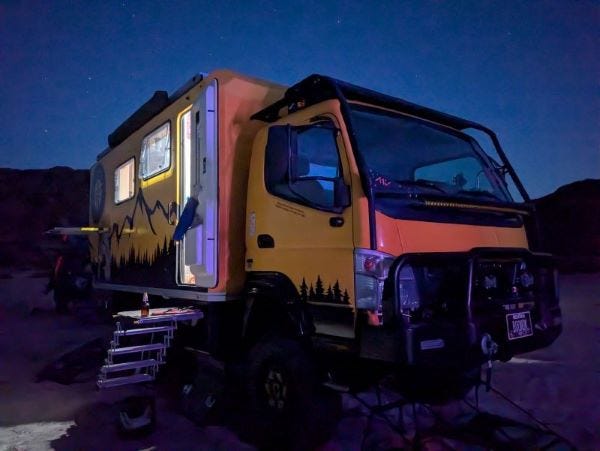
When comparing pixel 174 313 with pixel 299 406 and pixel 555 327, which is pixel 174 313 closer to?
pixel 299 406

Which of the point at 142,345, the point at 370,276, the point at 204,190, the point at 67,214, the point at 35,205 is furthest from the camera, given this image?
the point at 35,205

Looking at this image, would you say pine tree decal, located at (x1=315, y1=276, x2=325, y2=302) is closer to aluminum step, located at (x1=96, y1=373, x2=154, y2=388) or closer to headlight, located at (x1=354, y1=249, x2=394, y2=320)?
headlight, located at (x1=354, y1=249, x2=394, y2=320)

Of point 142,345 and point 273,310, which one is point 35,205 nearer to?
point 142,345

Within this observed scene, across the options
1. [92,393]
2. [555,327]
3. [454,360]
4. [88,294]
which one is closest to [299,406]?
[454,360]

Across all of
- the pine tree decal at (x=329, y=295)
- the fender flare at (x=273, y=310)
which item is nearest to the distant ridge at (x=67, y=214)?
the fender flare at (x=273, y=310)

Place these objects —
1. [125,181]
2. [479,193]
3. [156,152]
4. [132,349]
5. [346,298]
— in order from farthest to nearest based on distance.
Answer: [125,181] → [156,152] → [132,349] → [479,193] → [346,298]

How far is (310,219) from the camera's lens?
11.7ft

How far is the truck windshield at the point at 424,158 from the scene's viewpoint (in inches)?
149

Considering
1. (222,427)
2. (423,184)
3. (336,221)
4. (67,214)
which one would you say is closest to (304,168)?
(336,221)

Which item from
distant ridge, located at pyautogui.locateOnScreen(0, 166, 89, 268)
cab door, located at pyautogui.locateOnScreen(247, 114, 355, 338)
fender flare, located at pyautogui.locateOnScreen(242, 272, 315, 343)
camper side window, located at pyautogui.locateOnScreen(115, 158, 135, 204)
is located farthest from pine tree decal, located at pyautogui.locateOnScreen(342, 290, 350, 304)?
distant ridge, located at pyautogui.locateOnScreen(0, 166, 89, 268)

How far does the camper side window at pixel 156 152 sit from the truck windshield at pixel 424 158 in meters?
2.59

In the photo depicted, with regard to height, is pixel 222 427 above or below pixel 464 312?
below

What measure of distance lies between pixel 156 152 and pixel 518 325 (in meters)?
4.56

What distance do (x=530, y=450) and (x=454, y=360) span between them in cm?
121
